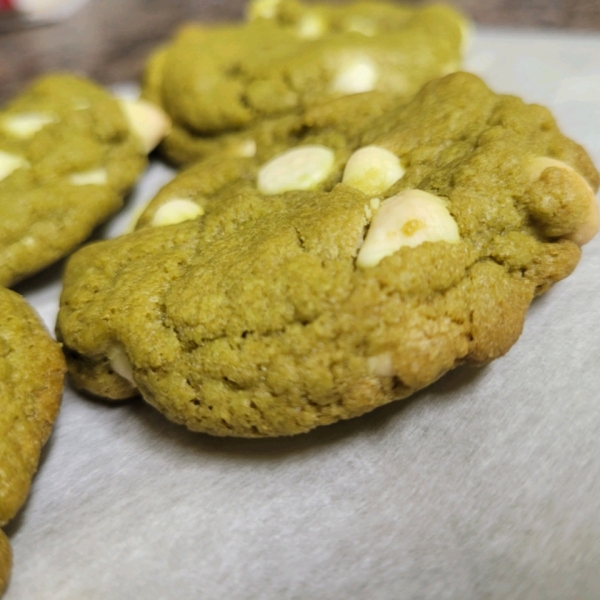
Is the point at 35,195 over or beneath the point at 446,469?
over

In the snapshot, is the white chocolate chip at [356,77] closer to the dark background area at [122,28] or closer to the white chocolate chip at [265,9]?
the white chocolate chip at [265,9]

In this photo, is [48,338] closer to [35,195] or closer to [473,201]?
[35,195]

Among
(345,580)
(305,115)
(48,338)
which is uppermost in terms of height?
(305,115)

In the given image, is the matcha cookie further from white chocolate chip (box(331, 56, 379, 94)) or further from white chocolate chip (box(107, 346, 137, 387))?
white chocolate chip (box(331, 56, 379, 94))

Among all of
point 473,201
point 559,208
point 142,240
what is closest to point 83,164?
point 142,240

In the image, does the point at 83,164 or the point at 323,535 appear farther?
the point at 83,164

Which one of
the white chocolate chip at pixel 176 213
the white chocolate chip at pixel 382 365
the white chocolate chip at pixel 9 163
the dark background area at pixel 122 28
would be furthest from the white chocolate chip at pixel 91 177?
the dark background area at pixel 122 28

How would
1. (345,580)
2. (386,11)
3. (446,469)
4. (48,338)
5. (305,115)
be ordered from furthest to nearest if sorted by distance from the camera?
(386,11), (305,115), (48,338), (446,469), (345,580)
